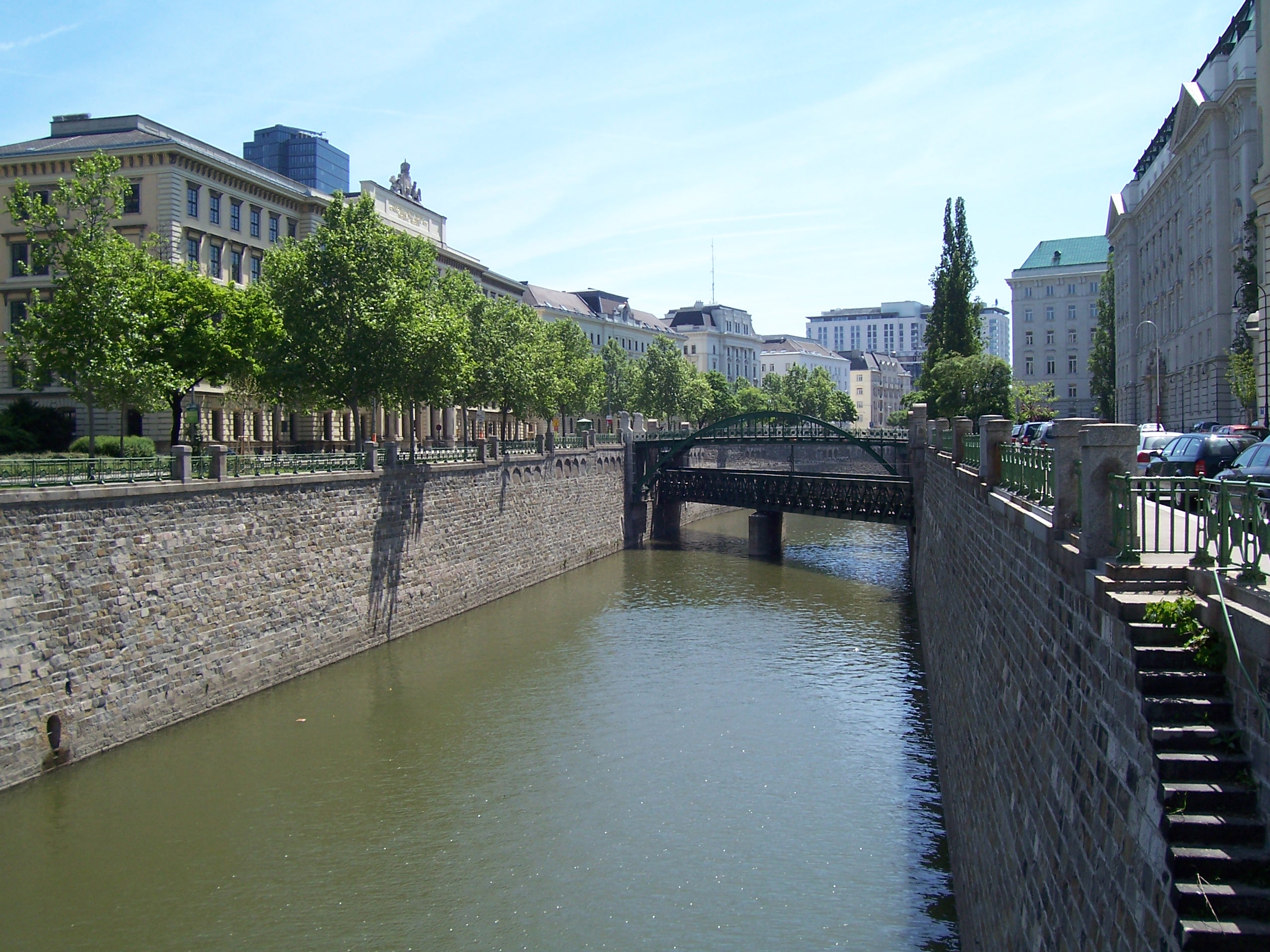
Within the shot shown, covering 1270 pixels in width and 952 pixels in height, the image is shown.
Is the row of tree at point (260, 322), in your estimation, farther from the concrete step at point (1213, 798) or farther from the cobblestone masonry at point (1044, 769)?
the concrete step at point (1213, 798)

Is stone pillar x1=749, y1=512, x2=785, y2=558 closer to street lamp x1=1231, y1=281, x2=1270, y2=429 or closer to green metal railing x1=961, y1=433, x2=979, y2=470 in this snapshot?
street lamp x1=1231, y1=281, x2=1270, y2=429

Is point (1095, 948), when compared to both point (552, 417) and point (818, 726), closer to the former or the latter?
point (818, 726)

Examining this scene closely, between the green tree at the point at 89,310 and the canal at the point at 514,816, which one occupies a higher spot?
the green tree at the point at 89,310

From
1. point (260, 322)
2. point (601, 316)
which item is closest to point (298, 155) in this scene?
point (601, 316)

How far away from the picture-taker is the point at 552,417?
65.6 meters

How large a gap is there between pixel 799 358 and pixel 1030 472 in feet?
544

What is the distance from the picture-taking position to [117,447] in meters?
35.9

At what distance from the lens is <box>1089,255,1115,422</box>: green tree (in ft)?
301

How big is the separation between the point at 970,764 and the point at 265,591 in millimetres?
18828

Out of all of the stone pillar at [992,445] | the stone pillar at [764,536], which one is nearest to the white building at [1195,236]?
the stone pillar at [764,536]

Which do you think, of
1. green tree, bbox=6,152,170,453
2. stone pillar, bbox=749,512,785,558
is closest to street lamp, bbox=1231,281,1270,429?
stone pillar, bbox=749,512,785,558

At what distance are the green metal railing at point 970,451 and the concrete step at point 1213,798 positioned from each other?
1541 centimetres

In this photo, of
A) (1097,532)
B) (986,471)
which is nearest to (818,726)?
(986,471)

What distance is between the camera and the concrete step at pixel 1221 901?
538 centimetres
